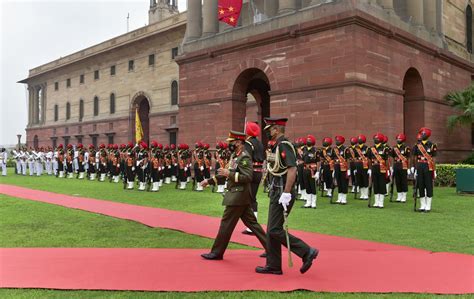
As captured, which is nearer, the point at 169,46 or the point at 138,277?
the point at 138,277

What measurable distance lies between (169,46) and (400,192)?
1236 inches

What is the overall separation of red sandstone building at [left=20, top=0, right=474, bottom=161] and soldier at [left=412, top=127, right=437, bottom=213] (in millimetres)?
4680

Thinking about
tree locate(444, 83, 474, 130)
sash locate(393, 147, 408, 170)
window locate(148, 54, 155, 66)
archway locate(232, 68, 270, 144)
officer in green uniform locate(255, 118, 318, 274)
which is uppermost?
window locate(148, 54, 155, 66)

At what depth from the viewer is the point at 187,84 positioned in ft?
76.3

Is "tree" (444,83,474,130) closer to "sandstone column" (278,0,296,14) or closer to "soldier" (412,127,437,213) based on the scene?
"soldier" (412,127,437,213)

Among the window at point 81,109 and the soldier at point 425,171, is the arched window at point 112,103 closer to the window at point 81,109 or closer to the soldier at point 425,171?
the window at point 81,109

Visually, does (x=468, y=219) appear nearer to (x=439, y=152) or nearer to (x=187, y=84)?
(x=439, y=152)

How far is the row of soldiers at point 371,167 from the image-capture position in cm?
1162

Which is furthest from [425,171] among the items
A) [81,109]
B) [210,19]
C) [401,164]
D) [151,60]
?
[81,109]

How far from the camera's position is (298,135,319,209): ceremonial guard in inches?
486

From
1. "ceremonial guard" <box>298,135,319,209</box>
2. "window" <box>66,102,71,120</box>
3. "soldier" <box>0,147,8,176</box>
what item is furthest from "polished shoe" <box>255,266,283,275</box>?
"window" <box>66,102,71,120</box>

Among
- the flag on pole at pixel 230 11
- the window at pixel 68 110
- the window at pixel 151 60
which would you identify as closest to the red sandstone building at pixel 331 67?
the flag on pole at pixel 230 11

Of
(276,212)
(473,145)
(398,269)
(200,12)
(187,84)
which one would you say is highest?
(200,12)

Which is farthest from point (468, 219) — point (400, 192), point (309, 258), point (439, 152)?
point (439, 152)
